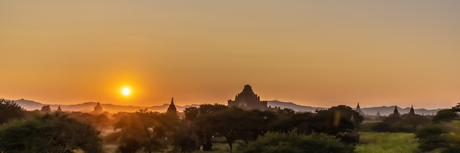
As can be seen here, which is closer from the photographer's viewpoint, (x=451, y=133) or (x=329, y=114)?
(x=451, y=133)

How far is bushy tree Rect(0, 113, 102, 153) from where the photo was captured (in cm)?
3612

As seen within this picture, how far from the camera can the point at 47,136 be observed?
37.4m

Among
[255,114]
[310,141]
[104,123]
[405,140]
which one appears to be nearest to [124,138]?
[255,114]

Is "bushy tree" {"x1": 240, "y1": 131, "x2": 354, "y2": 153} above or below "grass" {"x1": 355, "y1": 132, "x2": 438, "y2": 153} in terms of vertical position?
above

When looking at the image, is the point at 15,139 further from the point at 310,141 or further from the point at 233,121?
the point at 233,121

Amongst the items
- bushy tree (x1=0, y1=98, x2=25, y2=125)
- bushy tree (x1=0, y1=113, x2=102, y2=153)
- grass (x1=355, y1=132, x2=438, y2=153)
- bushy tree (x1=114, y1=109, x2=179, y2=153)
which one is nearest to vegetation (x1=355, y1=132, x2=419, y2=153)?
grass (x1=355, y1=132, x2=438, y2=153)

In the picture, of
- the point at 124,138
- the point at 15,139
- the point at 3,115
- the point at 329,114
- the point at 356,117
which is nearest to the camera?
the point at 15,139

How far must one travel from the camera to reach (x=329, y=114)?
217 feet

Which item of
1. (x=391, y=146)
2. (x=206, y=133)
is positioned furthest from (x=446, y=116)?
(x=206, y=133)

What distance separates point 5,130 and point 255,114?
144ft

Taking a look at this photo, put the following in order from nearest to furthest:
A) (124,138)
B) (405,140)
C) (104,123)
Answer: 1. (124,138)
2. (405,140)
3. (104,123)

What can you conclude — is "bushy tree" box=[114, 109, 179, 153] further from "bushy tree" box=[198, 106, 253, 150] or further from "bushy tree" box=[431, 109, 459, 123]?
"bushy tree" box=[431, 109, 459, 123]

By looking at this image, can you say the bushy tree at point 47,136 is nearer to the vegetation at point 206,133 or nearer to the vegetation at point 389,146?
the vegetation at point 206,133

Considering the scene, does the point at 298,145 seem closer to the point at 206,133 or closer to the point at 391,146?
the point at 206,133
